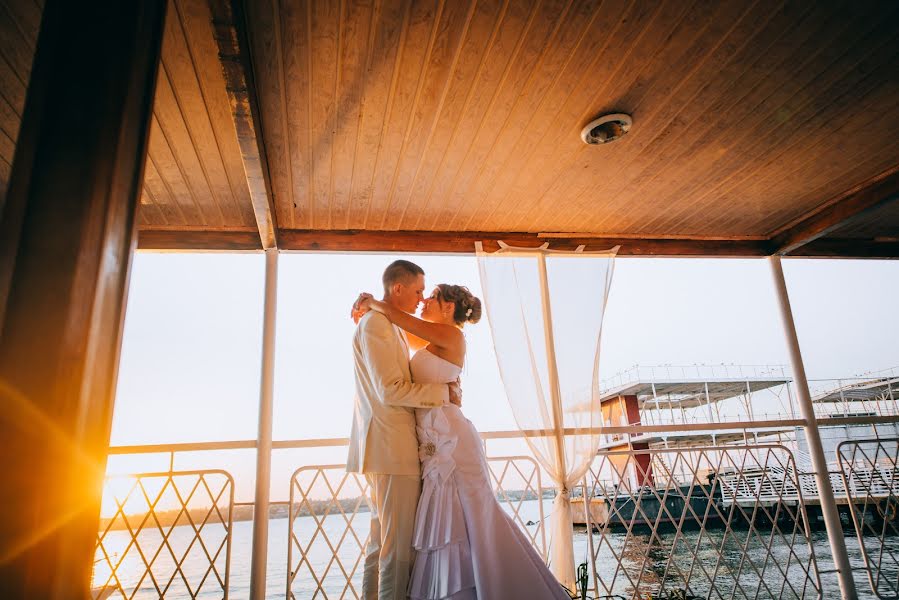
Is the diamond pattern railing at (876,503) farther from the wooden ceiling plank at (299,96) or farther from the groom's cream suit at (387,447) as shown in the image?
the wooden ceiling plank at (299,96)

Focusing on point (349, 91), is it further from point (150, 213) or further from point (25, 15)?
point (150, 213)

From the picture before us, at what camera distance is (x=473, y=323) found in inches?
112

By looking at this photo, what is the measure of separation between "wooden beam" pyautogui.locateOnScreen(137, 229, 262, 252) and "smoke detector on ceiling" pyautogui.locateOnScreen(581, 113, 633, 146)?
2.34 meters

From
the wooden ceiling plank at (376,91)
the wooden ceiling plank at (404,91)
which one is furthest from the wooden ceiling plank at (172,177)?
the wooden ceiling plank at (404,91)

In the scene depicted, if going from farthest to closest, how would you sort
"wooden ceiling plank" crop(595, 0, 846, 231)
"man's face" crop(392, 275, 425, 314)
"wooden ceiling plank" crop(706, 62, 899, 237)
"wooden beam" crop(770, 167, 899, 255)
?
1. "wooden beam" crop(770, 167, 899, 255)
2. "wooden ceiling plank" crop(706, 62, 899, 237)
3. "man's face" crop(392, 275, 425, 314)
4. "wooden ceiling plank" crop(595, 0, 846, 231)

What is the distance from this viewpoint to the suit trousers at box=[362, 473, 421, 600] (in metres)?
2.03

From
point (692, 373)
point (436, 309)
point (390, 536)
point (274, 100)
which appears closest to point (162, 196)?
point (274, 100)

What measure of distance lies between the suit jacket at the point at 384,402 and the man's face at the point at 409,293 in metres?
0.24

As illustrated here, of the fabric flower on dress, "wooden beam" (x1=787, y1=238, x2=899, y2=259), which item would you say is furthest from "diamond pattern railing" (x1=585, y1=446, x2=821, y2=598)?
"wooden beam" (x1=787, y1=238, x2=899, y2=259)

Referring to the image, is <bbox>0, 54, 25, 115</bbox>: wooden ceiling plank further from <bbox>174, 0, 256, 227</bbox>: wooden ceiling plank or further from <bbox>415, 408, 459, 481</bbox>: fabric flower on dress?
<bbox>415, 408, 459, 481</bbox>: fabric flower on dress

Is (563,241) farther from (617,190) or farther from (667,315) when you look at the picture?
(667,315)

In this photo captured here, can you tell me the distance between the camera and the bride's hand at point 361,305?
249cm

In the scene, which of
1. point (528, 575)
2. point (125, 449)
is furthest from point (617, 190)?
point (125, 449)

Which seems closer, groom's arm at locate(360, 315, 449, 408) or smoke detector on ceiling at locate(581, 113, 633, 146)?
groom's arm at locate(360, 315, 449, 408)
